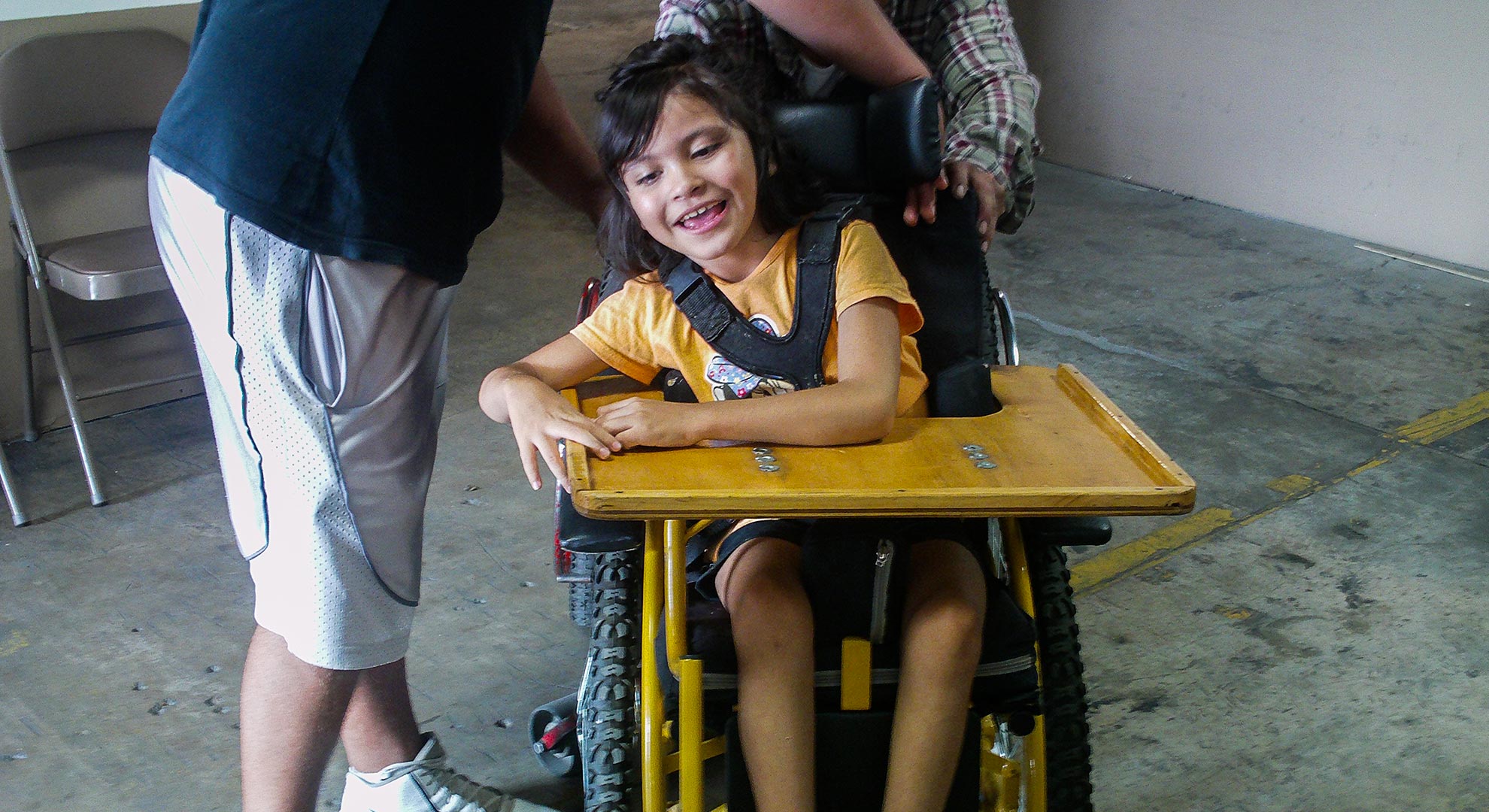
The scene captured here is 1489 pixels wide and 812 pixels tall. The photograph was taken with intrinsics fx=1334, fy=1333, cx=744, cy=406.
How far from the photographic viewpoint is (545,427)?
1.65 m

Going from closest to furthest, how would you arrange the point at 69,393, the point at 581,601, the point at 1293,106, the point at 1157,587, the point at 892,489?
the point at 892,489 → the point at 581,601 → the point at 1157,587 → the point at 69,393 → the point at 1293,106

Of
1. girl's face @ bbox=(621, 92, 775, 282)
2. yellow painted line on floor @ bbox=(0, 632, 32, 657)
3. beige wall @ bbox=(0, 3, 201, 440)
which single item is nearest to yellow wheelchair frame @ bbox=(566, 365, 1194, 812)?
girl's face @ bbox=(621, 92, 775, 282)

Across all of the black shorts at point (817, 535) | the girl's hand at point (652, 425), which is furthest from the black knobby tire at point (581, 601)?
the girl's hand at point (652, 425)

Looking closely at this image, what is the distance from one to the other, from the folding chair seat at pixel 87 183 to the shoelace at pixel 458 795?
1.65 m

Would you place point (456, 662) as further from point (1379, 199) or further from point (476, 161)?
point (1379, 199)

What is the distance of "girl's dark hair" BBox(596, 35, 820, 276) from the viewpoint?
6.09 ft

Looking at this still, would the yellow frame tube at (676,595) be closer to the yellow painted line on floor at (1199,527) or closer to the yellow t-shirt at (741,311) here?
the yellow t-shirt at (741,311)

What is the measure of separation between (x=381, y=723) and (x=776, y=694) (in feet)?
2.16

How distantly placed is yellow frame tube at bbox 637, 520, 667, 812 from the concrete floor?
0.50 metres

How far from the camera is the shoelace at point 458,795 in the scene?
198 centimetres

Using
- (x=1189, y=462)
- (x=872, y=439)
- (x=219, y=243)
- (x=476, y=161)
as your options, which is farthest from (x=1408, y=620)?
(x=219, y=243)

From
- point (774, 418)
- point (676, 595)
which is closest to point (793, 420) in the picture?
point (774, 418)

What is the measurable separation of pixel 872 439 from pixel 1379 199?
4.30m

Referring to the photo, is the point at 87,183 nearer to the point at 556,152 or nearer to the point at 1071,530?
the point at 556,152
